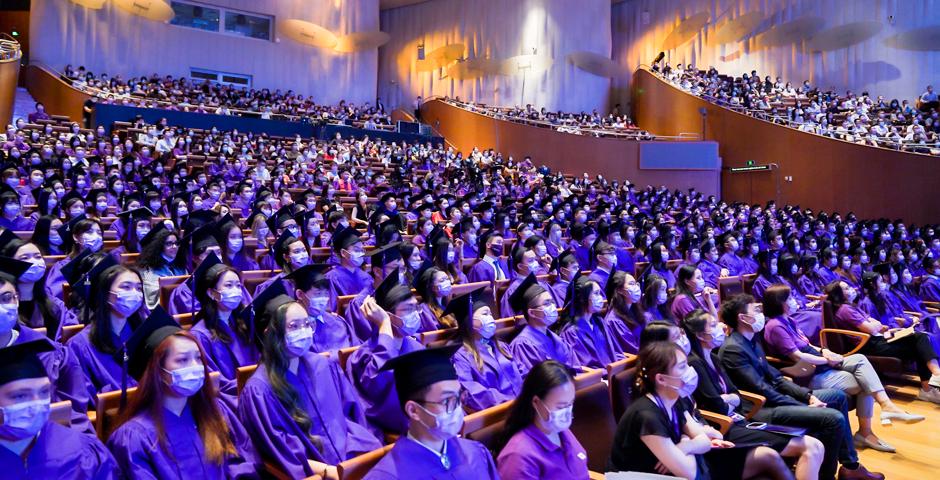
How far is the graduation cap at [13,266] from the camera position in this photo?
2.95 meters

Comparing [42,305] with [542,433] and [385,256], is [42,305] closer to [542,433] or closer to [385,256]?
[385,256]

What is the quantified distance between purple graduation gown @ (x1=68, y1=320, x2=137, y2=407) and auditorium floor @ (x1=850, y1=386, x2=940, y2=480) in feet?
12.7

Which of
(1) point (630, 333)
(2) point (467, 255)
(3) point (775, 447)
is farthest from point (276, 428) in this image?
(2) point (467, 255)

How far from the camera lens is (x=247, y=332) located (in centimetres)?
315

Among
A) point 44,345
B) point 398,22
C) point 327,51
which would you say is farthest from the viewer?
point 398,22

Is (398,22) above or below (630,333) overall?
above

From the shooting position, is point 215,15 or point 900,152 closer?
point 900,152

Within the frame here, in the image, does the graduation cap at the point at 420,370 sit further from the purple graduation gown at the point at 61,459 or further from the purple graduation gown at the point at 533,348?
the purple graduation gown at the point at 533,348

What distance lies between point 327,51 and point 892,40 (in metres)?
17.1

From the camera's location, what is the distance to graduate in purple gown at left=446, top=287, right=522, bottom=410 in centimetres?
321

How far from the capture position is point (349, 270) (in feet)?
16.2

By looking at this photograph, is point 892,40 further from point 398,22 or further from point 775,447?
point 775,447

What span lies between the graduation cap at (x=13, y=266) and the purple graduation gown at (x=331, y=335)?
133 centimetres

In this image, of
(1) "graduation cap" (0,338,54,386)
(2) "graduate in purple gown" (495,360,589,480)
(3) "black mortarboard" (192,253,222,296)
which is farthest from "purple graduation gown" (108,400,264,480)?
(3) "black mortarboard" (192,253,222,296)
